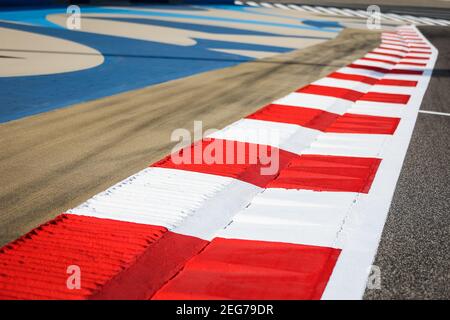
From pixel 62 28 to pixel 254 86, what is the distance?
5840 millimetres

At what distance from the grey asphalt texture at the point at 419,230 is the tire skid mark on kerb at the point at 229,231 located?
0.07 m

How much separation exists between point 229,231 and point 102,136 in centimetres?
170

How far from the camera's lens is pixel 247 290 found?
1.93 m

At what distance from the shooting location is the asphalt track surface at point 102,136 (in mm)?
2707

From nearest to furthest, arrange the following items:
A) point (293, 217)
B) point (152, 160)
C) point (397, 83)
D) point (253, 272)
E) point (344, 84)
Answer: point (253, 272)
point (293, 217)
point (152, 160)
point (344, 84)
point (397, 83)

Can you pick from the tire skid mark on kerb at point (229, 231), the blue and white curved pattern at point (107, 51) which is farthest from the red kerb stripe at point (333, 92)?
the tire skid mark on kerb at point (229, 231)

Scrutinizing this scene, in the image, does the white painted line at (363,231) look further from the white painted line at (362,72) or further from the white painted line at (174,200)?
the white painted line at (362,72)

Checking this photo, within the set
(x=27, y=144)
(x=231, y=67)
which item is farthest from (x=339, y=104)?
(x=27, y=144)

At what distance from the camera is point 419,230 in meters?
2.47

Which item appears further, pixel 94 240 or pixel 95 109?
pixel 95 109

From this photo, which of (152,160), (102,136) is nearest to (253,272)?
(152,160)

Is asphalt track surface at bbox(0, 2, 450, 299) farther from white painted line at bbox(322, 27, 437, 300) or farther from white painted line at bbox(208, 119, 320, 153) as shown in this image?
white painted line at bbox(208, 119, 320, 153)

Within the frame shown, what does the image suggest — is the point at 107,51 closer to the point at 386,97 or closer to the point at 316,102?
the point at 316,102
